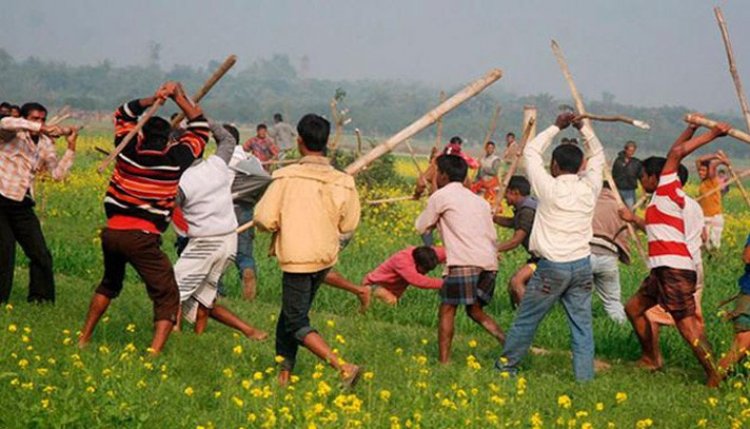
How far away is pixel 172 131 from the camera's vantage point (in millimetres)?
9625

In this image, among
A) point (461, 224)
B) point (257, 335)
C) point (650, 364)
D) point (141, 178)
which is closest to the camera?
point (141, 178)

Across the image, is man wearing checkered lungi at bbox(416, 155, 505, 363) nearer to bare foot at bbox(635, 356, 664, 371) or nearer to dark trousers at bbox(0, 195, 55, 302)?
bare foot at bbox(635, 356, 664, 371)

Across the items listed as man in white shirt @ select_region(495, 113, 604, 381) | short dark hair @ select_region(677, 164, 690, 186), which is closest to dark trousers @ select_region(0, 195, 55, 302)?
man in white shirt @ select_region(495, 113, 604, 381)

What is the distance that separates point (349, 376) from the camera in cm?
775

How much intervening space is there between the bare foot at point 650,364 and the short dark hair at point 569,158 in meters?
2.11

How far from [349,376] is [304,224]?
1040 mm

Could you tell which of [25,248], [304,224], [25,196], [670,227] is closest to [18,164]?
[25,196]

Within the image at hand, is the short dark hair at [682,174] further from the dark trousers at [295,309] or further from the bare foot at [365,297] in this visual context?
the dark trousers at [295,309]

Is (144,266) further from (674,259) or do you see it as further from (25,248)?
(674,259)

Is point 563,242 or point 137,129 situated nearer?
point 137,129

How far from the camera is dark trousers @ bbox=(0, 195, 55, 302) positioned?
1055 centimetres

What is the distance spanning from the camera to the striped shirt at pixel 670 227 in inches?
363

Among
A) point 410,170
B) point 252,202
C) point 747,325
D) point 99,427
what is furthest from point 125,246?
point 410,170

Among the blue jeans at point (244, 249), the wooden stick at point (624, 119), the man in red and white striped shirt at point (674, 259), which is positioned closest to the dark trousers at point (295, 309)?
the wooden stick at point (624, 119)
